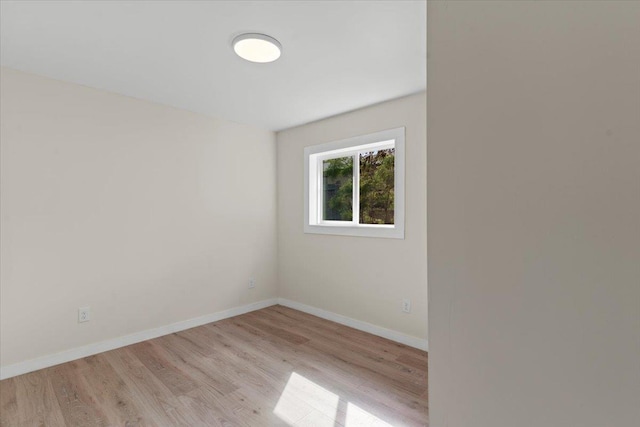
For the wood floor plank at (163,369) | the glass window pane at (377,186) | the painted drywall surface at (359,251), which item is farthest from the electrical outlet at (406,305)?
the wood floor plank at (163,369)

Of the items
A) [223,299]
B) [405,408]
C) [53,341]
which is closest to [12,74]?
[53,341]

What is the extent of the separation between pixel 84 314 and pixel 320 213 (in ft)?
8.06

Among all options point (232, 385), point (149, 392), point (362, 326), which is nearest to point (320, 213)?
point (362, 326)

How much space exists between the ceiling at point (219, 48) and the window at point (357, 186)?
506mm

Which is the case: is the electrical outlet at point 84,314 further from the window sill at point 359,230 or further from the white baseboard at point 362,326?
the window sill at point 359,230

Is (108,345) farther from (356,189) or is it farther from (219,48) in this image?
(356,189)

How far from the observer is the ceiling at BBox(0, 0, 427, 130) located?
165 centimetres

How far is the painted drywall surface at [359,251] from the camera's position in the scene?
2766mm

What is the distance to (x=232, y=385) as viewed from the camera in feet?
7.02

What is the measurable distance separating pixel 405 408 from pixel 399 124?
227 centimetres

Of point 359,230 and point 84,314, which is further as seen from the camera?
point 359,230
